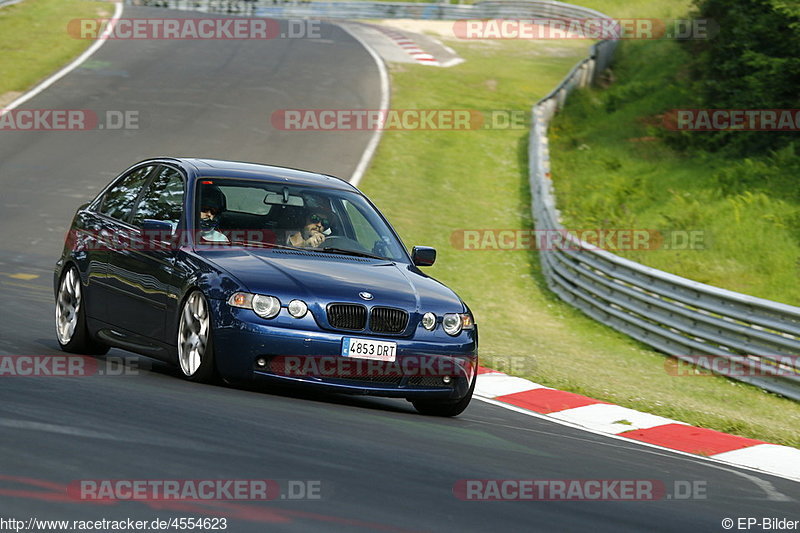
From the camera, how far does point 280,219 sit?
894 centimetres

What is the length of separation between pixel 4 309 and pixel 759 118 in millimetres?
16719

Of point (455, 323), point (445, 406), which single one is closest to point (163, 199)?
point (455, 323)

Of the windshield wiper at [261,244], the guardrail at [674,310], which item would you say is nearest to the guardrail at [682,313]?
the guardrail at [674,310]

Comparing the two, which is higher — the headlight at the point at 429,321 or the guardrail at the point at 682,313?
the headlight at the point at 429,321

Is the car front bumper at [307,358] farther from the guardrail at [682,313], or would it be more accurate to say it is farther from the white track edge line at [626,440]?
the guardrail at [682,313]

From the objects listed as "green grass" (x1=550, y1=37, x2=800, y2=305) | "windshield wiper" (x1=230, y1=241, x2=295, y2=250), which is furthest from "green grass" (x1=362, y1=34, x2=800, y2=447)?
"windshield wiper" (x1=230, y1=241, x2=295, y2=250)

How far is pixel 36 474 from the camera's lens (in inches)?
196

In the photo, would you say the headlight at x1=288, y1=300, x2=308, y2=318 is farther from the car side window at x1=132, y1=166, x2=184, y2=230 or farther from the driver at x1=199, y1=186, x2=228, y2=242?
the car side window at x1=132, y1=166, x2=184, y2=230

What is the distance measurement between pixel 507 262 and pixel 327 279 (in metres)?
11.6

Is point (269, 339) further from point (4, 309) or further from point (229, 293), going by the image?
point (4, 309)

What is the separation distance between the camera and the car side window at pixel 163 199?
8977mm

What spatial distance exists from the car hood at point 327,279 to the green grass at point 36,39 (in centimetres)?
2069

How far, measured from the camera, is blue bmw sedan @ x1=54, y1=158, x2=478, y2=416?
306 inches

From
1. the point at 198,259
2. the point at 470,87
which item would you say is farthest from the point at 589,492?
the point at 470,87
